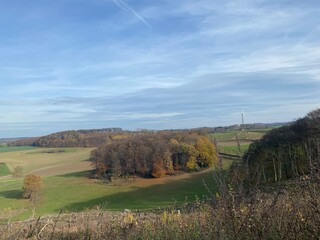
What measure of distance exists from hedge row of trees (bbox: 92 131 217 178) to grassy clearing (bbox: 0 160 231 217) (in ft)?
9.21

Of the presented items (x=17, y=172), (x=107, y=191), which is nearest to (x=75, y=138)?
(x=17, y=172)

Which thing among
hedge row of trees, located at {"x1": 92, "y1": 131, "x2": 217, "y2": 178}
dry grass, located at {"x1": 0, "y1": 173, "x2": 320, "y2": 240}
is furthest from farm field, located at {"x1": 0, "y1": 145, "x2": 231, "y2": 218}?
dry grass, located at {"x1": 0, "y1": 173, "x2": 320, "y2": 240}

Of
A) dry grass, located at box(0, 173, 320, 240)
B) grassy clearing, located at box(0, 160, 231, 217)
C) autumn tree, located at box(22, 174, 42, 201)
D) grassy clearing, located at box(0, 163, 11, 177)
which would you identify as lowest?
grassy clearing, located at box(0, 160, 231, 217)

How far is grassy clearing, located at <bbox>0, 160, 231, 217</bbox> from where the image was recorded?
5026cm

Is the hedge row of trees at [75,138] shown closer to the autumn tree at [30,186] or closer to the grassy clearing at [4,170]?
the grassy clearing at [4,170]

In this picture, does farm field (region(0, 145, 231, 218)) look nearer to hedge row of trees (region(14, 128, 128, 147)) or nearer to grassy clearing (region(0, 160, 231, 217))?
grassy clearing (region(0, 160, 231, 217))

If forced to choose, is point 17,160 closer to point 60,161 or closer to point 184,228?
point 60,161

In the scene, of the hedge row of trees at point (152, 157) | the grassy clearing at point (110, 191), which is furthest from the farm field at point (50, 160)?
the grassy clearing at point (110, 191)

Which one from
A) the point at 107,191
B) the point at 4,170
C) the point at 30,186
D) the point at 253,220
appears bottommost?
the point at 107,191

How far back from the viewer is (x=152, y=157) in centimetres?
7025

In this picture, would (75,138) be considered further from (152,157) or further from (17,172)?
(152,157)

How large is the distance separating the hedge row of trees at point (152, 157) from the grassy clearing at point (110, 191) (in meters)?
2.81

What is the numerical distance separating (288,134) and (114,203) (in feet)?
79.8

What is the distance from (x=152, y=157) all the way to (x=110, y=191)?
13.1m
